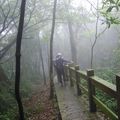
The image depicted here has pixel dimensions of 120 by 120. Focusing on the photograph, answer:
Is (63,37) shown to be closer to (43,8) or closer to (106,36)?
(106,36)

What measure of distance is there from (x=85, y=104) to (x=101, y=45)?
33396 millimetres

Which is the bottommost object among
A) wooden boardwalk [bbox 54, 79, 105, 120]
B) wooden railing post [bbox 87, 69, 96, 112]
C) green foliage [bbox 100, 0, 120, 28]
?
wooden boardwalk [bbox 54, 79, 105, 120]

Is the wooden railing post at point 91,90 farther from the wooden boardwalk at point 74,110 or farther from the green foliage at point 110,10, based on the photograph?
the green foliage at point 110,10

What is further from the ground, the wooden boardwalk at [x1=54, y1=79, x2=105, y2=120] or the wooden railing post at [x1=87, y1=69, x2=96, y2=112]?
the wooden railing post at [x1=87, y1=69, x2=96, y2=112]

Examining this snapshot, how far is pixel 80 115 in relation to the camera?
7641 millimetres

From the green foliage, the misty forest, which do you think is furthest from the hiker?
the green foliage

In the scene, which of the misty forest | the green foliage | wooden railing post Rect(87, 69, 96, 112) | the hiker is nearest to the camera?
the green foliage

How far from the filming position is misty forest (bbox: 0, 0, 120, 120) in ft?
22.6

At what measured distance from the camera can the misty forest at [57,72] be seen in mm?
6895

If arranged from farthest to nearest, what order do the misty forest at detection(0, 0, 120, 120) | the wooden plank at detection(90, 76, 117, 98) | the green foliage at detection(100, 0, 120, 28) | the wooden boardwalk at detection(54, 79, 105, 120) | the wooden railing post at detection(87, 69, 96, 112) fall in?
the wooden railing post at detection(87, 69, 96, 112)
the wooden boardwalk at detection(54, 79, 105, 120)
the misty forest at detection(0, 0, 120, 120)
the wooden plank at detection(90, 76, 117, 98)
the green foliage at detection(100, 0, 120, 28)

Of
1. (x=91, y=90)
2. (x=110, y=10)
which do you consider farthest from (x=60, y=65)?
(x=110, y=10)

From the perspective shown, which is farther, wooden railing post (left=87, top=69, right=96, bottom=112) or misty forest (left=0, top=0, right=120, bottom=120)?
wooden railing post (left=87, top=69, right=96, bottom=112)

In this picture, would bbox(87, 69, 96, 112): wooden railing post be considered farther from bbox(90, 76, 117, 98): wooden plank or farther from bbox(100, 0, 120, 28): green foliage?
bbox(100, 0, 120, 28): green foliage

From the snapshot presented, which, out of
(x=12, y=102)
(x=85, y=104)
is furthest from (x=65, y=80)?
(x=85, y=104)
